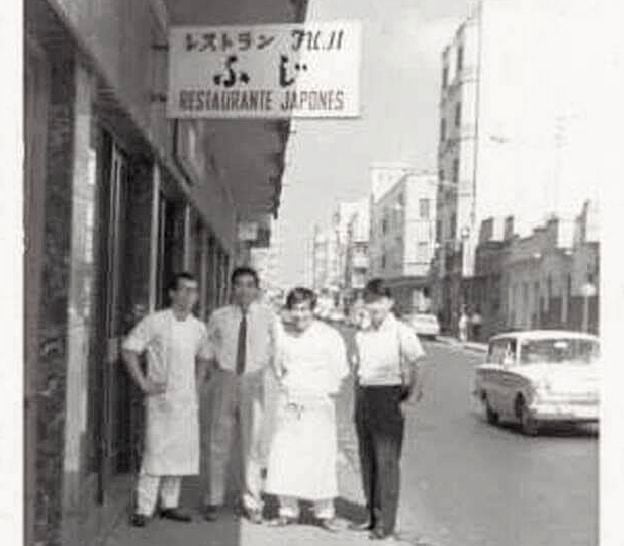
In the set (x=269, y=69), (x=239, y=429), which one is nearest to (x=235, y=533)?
(x=239, y=429)

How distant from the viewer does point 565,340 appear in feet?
40.8

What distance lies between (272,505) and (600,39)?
18.3ft

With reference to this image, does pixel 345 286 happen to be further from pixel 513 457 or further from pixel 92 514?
pixel 92 514

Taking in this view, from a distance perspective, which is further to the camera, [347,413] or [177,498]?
[347,413]

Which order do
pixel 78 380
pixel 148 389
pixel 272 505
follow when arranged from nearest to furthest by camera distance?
pixel 78 380 → pixel 148 389 → pixel 272 505

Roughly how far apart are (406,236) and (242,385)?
1112cm

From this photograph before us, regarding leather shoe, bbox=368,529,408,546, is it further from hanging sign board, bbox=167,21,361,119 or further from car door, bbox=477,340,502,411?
car door, bbox=477,340,502,411

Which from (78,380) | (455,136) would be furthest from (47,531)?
(455,136)

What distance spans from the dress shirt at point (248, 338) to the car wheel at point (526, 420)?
22.8ft

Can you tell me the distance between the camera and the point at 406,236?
1905 cm

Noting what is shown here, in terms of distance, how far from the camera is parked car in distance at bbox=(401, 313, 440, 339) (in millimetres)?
13352

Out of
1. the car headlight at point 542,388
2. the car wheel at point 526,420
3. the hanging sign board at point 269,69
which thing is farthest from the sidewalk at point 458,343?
the hanging sign board at point 269,69

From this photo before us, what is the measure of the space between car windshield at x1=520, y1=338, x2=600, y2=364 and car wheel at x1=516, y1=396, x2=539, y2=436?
0.51 m

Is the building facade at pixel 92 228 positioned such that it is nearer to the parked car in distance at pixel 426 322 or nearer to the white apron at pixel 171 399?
the white apron at pixel 171 399
